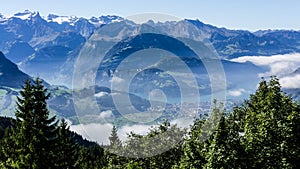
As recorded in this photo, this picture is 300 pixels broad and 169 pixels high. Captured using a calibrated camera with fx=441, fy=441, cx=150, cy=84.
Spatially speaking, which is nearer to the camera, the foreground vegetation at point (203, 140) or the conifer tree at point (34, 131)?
the foreground vegetation at point (203, 140)

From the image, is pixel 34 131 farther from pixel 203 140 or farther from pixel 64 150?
pixel 203 140

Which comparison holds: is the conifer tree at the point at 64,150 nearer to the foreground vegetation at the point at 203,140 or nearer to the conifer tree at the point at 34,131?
the foreground vegetation at the point at 203,140

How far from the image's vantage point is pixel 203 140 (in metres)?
44.6

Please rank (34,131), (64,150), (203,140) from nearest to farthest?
(203,140) → (34,131) → (64,150)

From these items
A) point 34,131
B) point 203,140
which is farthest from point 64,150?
point 203,140

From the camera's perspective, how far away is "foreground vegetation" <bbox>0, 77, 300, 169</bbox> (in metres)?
39.6

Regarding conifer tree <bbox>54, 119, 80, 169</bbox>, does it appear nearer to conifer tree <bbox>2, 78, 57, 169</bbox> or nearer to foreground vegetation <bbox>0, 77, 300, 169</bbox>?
A: foreground vegetation <bbox>0, 77, 300, 169</bbox>

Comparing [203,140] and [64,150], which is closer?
[203,140]

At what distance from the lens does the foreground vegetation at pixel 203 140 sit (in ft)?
130

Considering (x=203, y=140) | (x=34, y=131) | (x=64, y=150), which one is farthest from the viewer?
(x=64, y=150)

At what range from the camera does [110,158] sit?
6694 cm

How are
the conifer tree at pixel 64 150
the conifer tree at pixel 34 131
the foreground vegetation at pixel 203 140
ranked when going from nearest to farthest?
the foreground vegetation at pixel 203 140
the conifer tree at pixel 34 131
the conifer tree at pixel 64 150

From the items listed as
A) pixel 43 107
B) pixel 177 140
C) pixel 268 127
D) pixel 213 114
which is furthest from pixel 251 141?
pixel 43 107

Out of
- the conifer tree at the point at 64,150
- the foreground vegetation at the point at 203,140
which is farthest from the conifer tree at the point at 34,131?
the conifer tree at the point at 64,150
